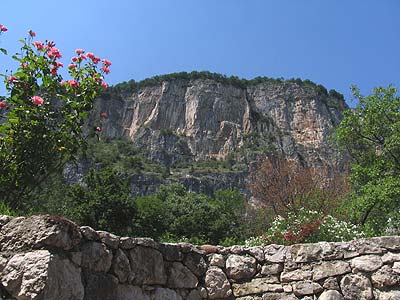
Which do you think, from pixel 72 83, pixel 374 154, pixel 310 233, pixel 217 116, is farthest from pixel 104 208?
pixel 217 116

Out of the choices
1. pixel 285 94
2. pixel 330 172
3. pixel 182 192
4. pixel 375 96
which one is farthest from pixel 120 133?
pixel 375 96

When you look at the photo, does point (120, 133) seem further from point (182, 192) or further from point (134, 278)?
point (134, 278)

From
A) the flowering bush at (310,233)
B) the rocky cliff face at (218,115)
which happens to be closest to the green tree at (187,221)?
the flowering bush at (310,233)

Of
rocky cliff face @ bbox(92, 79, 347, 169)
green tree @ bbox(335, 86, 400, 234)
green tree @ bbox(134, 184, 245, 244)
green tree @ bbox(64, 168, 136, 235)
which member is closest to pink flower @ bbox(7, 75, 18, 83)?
green tree @ bbox(335, 86, 400, 234)

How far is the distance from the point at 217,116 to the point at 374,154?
8511cm

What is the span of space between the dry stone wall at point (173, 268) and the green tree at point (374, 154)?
7229 millimetres

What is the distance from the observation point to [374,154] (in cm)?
1391

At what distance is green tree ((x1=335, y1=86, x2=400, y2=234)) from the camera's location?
1159cm

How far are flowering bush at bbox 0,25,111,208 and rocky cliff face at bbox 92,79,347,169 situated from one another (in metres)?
83.5

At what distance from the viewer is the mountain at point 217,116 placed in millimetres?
88688

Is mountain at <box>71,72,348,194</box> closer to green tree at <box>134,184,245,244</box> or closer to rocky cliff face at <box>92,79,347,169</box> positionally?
rocky cliff face at <box>92,79,347,169</box>

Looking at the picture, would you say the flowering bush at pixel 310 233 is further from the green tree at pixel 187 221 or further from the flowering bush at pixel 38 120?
the green tree at pixel 187 221

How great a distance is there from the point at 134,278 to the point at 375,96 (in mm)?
11989

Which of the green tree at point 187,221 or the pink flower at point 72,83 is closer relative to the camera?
the pink flower at point 72,83
